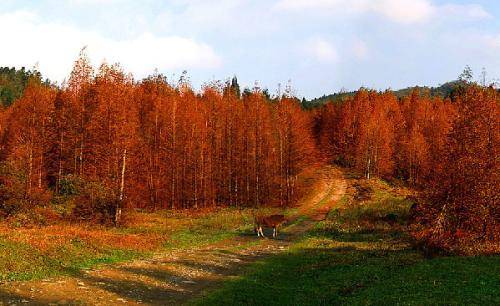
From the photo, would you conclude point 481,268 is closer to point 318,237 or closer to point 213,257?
point 213,257

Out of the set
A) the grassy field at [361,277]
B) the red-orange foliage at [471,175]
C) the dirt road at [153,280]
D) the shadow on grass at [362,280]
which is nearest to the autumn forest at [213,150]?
the red-orange foliage at [471,175]

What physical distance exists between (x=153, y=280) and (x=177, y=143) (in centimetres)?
5233

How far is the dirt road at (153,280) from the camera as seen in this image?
19.1 metres

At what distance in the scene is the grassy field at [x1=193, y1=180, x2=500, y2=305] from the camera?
700 inches

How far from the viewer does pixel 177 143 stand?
74.9m

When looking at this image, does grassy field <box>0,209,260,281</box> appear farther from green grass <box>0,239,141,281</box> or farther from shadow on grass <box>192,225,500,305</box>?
shadow on grass <box>192,225,500,305</box>

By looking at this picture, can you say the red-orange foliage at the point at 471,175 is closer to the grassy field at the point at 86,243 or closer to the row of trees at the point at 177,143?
the grassy field at the point at 86,243

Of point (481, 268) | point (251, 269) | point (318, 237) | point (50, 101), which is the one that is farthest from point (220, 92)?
point (481, 268)

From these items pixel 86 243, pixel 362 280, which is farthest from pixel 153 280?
pixel 362 280

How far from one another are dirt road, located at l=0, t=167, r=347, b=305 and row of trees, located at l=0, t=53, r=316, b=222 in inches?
1109

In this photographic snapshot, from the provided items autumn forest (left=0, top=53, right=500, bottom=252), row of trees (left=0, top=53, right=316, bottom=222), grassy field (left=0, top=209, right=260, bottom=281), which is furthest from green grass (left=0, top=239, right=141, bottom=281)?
row of trees (left=0, top=53, right=316, bottom=222)

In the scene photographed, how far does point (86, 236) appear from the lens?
109 feet

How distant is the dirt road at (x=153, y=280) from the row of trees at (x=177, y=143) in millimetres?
28180

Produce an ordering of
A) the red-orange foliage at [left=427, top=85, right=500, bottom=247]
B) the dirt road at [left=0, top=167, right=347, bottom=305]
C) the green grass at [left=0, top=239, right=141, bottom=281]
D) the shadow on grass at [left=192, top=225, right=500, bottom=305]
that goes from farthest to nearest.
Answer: the red-orange foliage at [left=427, top=85, right=500, bottom=247] < the green grass at [left=0, top=239, right=141, bottom=281] < the dirt road at [left=0, top=167, right=347, bottom=305] < the shadow on grass at [left=192, top=225, right=500, bottom=305]
